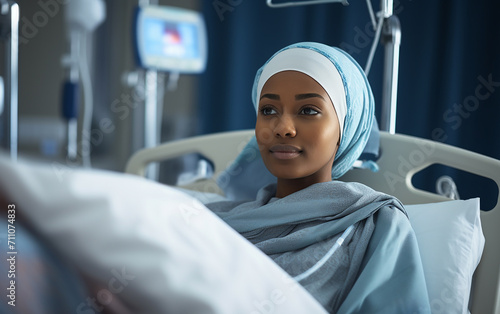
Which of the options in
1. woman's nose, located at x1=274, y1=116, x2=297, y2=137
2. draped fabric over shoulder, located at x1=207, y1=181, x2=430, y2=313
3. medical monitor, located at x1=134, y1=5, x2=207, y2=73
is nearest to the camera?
draped fabric over shoulder, located at x1=207, y1=181, x2=430, y2=313

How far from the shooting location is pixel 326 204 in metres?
0.85

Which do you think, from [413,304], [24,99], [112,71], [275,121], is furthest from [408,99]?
[24,99]

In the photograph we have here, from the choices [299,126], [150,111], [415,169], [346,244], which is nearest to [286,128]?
[299,126]

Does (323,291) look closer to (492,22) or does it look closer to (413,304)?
(413,304)

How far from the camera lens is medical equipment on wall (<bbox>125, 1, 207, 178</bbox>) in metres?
2.25

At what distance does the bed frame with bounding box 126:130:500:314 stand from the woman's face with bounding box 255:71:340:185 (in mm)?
187

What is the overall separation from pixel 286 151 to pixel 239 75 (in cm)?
167

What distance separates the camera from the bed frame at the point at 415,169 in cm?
94

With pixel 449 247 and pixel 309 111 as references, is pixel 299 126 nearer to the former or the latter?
pixel 309 111

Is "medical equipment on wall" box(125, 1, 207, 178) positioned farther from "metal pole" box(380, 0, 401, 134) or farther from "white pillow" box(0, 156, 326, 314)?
"white pillow" box(0, 156, 326, 314)

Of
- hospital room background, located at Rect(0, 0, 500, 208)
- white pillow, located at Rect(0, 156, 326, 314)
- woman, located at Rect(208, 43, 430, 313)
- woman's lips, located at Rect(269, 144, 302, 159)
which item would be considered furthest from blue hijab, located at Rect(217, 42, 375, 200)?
white pillow, located at Rect(0, 156, 326, 314)

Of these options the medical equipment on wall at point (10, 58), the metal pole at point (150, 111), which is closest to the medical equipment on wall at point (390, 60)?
the medical equipment on wall at point (10, 58)

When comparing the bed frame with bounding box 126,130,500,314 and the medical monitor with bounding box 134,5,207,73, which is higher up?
the medical monitor with bounding box 134,5,207,73

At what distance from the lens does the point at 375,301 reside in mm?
727
